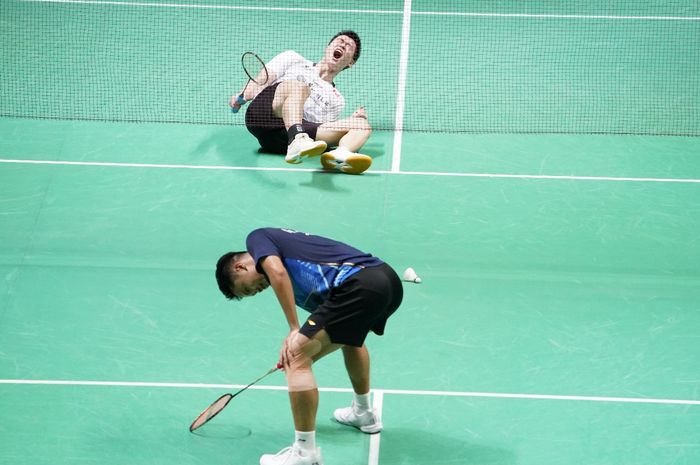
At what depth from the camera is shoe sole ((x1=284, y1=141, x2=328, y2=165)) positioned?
9141 mm

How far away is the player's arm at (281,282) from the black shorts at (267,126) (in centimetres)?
422

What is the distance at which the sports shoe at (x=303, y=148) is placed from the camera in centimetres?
916

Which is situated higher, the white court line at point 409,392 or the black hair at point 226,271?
the black hair at point 226,271

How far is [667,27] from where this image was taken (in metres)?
12.8

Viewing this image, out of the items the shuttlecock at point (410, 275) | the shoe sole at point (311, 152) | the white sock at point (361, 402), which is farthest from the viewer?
the shoe sole at point (311, 152)

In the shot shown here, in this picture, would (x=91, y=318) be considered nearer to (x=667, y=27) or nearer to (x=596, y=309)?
(x=596, y=309)

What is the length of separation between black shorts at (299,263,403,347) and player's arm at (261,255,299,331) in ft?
0.43

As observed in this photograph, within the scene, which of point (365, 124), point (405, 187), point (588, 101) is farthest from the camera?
point (588, 101)

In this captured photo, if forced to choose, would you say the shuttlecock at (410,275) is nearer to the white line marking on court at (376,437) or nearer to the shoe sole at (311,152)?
the white line marking on court at (376,437)

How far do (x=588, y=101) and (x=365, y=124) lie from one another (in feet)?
7.93

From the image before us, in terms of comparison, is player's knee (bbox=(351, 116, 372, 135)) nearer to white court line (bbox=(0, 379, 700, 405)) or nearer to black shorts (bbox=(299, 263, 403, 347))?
white court line (bbox=(0, 379, 700, 405))

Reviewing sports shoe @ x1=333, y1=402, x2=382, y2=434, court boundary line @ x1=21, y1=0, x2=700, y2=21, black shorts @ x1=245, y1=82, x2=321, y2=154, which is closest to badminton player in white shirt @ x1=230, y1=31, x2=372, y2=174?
black shorts @ x1=245, y1=82, x2=321, y2=154

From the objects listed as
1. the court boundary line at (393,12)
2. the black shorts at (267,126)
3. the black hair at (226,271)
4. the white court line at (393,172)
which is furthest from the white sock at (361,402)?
the court boundary line at (393,12)

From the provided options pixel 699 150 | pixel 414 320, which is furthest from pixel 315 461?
pixel 699 150
